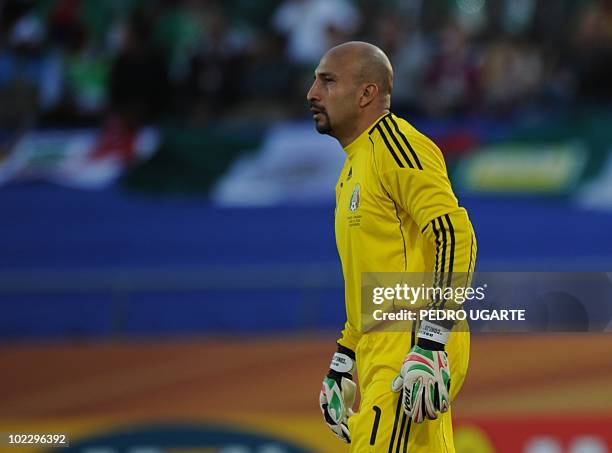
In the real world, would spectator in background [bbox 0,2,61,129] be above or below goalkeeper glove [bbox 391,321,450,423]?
above

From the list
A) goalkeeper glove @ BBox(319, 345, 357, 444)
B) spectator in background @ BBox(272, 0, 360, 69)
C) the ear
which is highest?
spectator in background @ BBox(272, 0, 360, 69)

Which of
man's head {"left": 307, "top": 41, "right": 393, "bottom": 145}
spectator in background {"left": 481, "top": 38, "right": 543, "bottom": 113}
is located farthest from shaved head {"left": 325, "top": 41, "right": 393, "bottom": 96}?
spectator in background {"left": 481, "top": 38, "right": 543, "bottom": 113}

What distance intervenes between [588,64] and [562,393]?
4436 millimetres

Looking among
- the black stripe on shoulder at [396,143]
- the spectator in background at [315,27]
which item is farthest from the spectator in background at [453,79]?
the black stripe on shoulder at [396,143]

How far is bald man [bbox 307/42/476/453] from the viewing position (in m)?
4.44

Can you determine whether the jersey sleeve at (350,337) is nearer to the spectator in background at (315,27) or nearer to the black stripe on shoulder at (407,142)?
the black stripe on shoulder at (407,142)

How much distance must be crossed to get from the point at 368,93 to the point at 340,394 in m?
1.29

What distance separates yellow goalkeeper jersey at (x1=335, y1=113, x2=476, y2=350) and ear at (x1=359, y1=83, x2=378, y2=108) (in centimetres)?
9

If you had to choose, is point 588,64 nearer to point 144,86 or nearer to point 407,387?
point 144,86

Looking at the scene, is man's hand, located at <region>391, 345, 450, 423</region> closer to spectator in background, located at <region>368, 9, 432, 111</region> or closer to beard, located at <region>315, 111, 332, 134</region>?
beard, located at <region>315, 111, 332, 134</region>

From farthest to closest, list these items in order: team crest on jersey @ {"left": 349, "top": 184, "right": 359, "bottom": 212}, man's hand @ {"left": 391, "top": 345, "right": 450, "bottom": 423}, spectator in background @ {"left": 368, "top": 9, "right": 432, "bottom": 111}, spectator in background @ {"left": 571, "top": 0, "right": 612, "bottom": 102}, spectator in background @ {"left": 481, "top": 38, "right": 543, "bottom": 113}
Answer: spectator in background @ {"left": 368, "top": 9, "right": 432, "bottom": 111} < spectator in background @ {"left": 481, "top": 38, "right": 543, "bottom": 113} < spectator in background @ {"left": 571, "top": 0, "right": 612, "bottom": 102} < team crest on jersey @ {"left": 349, "top": 184, "right": 359, "bottom": 212} < man's hand @ {"left": 391, "top": 345, "right": 450, "bottom": 423}

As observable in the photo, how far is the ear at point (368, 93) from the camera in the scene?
4855 mm

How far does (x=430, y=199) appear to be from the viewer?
449cm

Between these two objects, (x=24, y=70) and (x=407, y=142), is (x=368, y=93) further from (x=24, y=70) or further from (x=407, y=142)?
(x=24, y=70)
